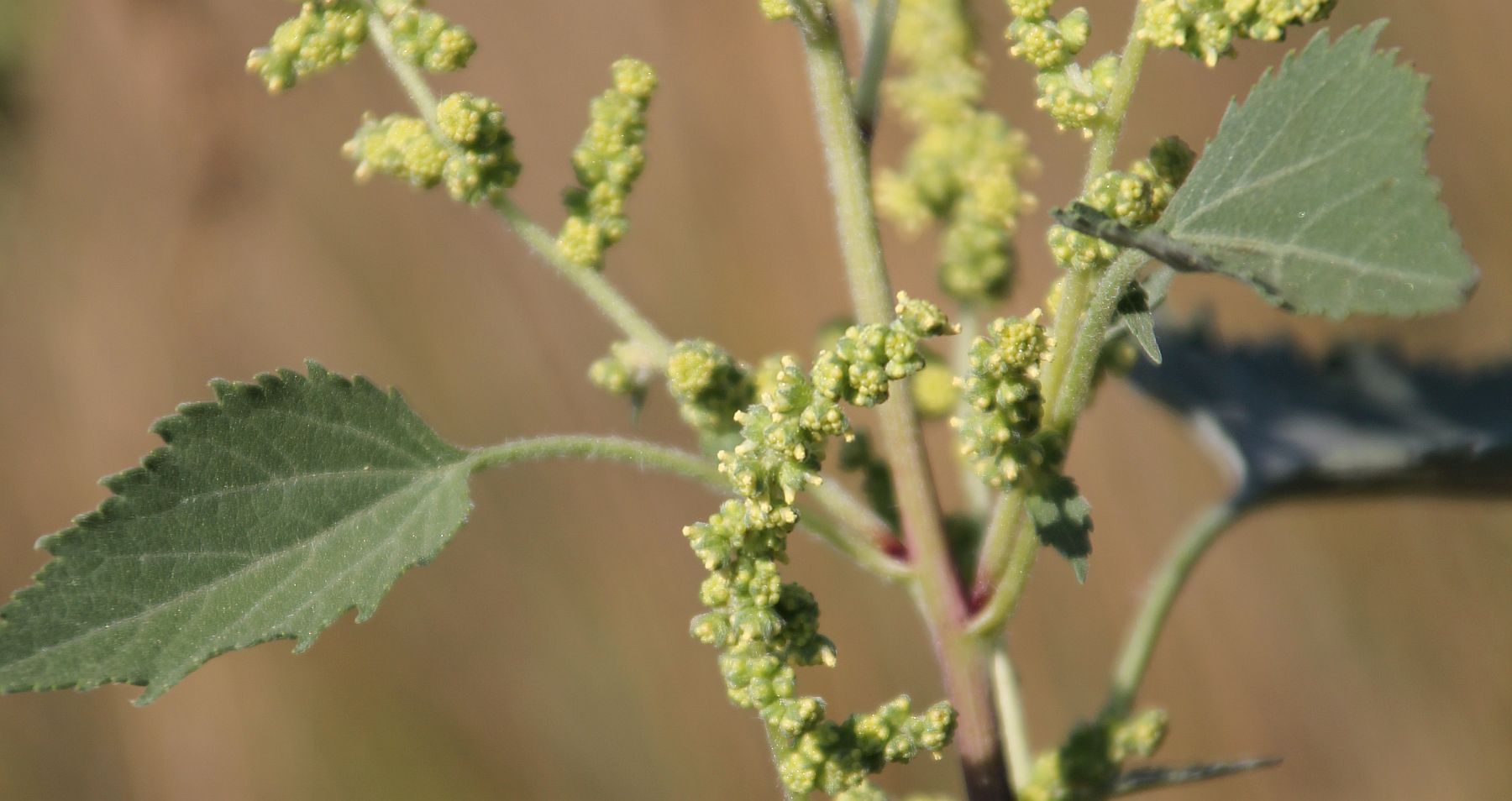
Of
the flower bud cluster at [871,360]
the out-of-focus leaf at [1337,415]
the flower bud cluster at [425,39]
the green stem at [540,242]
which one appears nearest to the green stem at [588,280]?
the green stem at [540,242]

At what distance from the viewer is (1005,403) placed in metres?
0.78

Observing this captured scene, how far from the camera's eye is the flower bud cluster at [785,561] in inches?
29.6

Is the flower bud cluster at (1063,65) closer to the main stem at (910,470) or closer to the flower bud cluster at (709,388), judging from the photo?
the main stem at (910,470)

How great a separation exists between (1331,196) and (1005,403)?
0.22 meters

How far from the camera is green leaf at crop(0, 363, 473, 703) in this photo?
806 millimetres

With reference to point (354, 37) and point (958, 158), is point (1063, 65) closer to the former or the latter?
point (958, 158)

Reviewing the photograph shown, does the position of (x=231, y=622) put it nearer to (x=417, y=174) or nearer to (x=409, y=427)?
(x=409, y=427)

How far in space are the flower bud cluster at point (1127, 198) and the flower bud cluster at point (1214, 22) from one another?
3.3 inches

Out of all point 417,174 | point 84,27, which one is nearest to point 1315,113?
point 417,174

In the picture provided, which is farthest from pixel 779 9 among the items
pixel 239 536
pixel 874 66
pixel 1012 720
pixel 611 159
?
pixel 1012 720

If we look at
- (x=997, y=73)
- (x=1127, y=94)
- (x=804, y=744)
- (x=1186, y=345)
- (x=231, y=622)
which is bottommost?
(x=804, y=744)

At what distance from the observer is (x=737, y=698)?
2.49 feet

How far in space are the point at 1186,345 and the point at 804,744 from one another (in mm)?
1039

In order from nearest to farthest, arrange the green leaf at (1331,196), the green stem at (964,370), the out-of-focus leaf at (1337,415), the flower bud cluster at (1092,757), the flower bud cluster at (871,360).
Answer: the green leaf at (1331,196)
the flower bud cluster at (871,360)
the flower bud cluster at (1092,757)
the green stem at (964,370)
the out-of-focus leaf at (1337,415)
